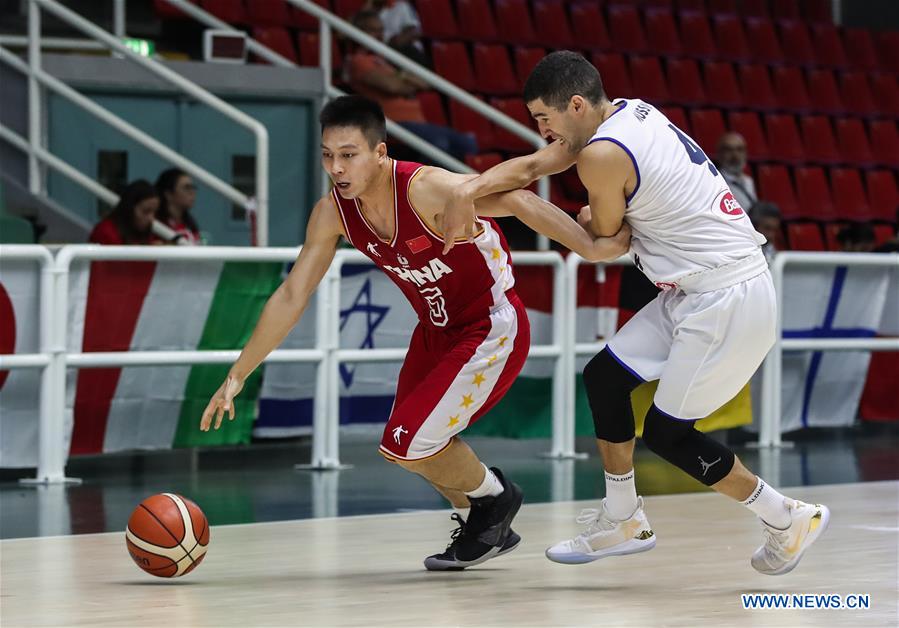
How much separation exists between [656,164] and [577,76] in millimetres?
372

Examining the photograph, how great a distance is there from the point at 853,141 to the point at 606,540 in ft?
37.3

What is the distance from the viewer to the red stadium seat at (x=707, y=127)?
47.3ft

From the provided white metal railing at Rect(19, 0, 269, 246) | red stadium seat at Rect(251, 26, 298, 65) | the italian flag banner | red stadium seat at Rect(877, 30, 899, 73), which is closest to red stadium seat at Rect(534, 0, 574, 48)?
red stadium seat at Rect(251, 26, 298, 65)

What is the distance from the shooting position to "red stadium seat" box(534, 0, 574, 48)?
47.1 feet

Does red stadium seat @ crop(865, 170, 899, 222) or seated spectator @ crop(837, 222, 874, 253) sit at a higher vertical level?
red stadium seat @ crop(865, 170, 899, 222)

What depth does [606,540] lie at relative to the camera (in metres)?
5.34

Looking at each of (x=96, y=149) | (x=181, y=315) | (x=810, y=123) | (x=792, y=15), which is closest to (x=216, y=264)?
(x=181, y=315)

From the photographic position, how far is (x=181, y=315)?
8.35m

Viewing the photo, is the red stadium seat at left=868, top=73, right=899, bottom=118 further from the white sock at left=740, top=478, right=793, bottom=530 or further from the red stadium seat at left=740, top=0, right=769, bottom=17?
the white sock at left=740, top=478, right=793, bottom=530

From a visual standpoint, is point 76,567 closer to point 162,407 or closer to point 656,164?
point 656,164

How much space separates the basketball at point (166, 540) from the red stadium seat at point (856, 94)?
12515 mm

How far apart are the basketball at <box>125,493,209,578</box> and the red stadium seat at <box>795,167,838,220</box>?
34.9 ft

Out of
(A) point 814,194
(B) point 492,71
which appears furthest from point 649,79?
(A) point 814,194

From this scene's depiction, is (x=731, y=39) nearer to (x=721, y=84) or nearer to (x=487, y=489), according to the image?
(x=721, y=84)
